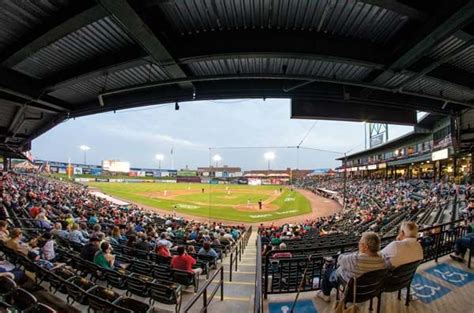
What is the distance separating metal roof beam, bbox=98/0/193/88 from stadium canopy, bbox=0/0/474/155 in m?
0.02

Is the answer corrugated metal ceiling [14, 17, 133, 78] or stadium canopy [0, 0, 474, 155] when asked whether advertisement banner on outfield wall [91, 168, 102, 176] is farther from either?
corrugated metal ceiling [14, 17, 133, 78]

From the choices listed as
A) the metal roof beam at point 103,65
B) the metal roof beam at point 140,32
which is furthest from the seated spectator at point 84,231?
the metal roof beam at point 140,32

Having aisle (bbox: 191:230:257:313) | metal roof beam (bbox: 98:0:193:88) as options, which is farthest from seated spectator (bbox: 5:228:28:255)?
metal roof beam (bbox: 98:0:193:88)

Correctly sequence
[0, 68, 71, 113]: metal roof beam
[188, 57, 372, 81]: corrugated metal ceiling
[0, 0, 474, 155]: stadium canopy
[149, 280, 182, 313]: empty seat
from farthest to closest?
1. [0, 68, 71, 113]: metal roof beam
2. [188, 57, 372, 81]: corrugated metal ceiling
3. [149, 280, 182, 313]: empty seat
4. [0, 0, 474, 155]: stadium canopy

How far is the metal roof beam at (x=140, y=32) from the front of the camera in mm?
3529

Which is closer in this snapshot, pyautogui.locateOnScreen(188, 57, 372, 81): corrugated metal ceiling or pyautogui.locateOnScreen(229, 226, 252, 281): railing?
pyautogui.locateOnScreen(188, 57, 372, 81): corrugated metal ceiling

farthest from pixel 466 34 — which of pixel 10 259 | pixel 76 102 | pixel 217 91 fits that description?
pixel 10 259

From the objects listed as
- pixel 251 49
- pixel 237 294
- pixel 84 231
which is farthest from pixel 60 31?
pixel 84 231

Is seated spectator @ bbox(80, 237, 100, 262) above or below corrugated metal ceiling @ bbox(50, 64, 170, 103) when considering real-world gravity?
below

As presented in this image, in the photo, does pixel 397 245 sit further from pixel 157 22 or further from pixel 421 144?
pixel 421 144

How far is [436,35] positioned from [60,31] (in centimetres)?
588

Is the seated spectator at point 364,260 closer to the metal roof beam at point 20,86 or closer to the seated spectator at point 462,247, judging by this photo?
the seated spectator at point 462,247

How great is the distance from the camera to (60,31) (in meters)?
4.18

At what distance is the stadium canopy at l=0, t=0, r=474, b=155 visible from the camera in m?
3.94
